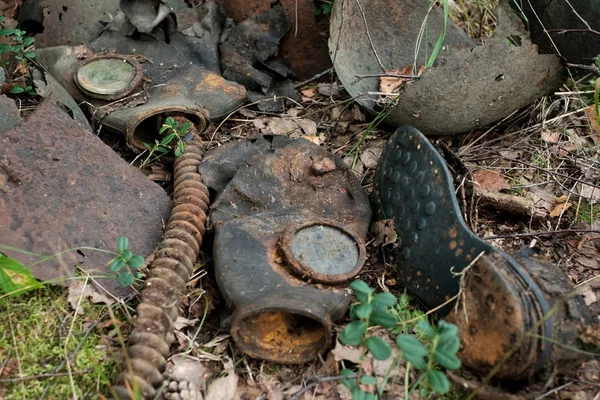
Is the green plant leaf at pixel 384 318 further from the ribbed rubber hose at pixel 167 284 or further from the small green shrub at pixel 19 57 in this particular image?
the small green shrub at pixel 19 57

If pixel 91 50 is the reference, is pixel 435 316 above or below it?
below

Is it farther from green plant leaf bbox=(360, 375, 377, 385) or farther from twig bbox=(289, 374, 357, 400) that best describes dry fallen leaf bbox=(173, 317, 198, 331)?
green plant leaf bbox=(360, 375, 377, 385)

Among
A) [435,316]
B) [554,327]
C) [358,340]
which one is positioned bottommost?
[435,316]

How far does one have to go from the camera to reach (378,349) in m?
1.67

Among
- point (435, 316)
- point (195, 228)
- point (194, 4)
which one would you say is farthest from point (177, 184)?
point (194, 4)

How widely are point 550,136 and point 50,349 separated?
92.0 inches

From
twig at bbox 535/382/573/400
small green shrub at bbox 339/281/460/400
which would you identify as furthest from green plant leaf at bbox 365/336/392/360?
twig at bbox 535/382/573/400

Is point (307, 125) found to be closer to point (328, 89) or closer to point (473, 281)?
point (328, 89)

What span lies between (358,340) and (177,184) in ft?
3.45

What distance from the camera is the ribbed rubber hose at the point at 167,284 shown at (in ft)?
5.65

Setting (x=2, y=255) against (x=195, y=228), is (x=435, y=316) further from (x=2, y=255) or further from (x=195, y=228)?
(x=2, y=255)

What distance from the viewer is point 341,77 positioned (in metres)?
2.81

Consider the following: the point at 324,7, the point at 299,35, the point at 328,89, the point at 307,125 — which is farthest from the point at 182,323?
the point at 324,7

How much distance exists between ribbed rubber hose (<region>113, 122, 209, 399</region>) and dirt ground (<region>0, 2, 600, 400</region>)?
0.10m
